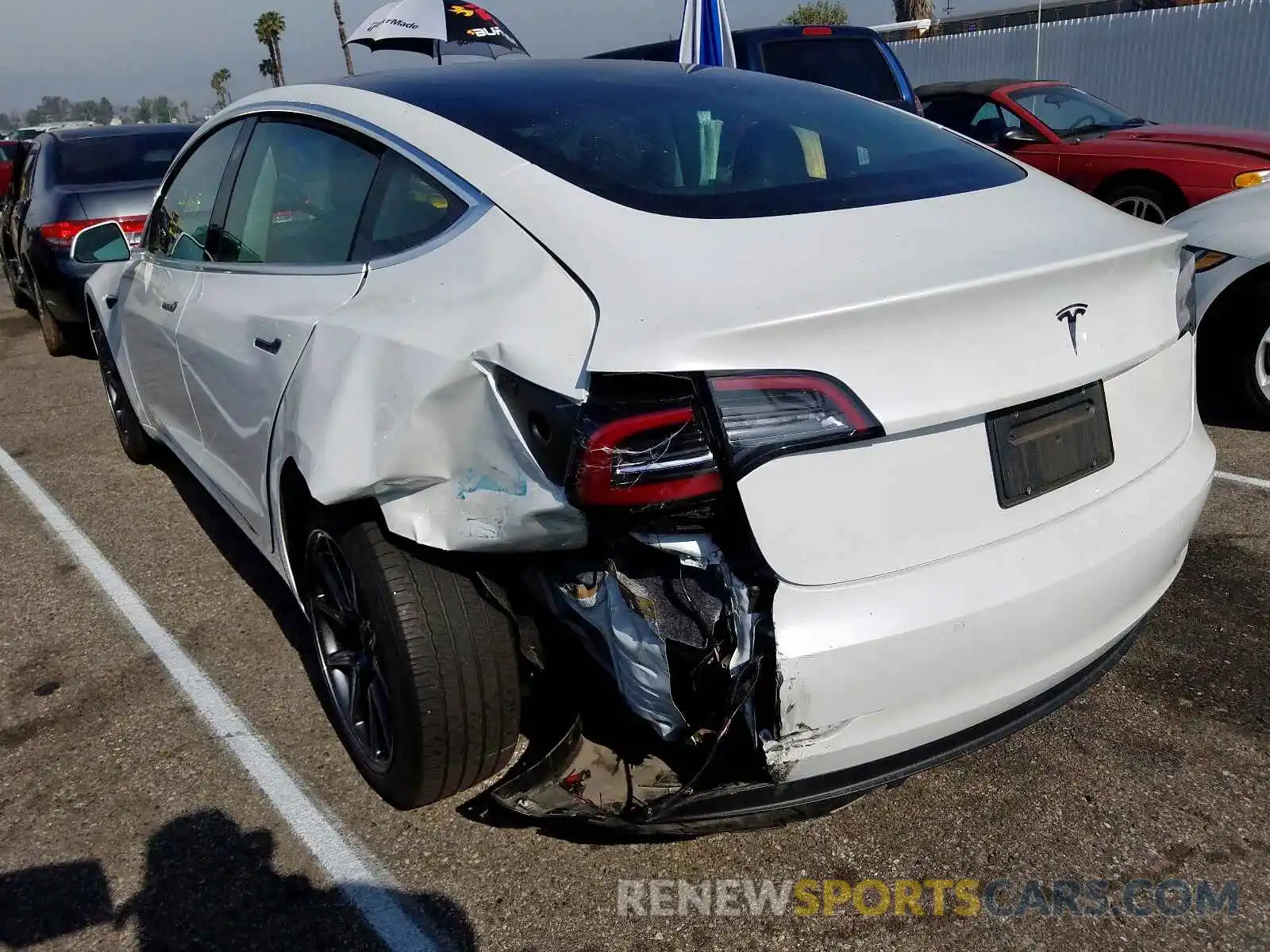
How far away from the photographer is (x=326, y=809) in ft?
8.33

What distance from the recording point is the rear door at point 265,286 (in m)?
2.56

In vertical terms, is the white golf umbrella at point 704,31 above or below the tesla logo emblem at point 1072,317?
above

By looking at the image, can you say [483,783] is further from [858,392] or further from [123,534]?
[123,534]

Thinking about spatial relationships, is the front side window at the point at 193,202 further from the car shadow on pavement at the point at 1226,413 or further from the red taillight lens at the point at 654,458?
the car shadow on pavement at the point at 1226,413

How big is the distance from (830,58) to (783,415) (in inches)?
268

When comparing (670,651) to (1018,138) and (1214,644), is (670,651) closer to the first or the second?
(1214,644)

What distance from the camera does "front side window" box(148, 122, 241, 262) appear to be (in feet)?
11.3

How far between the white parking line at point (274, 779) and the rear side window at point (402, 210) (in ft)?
4.37

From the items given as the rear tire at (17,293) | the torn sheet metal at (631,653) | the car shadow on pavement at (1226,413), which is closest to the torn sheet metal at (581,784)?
the torn sheet metal at (631,653)

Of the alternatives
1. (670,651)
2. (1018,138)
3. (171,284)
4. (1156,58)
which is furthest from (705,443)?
(1156,58)

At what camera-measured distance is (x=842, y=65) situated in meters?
7.71

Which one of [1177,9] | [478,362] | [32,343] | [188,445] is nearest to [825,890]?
[478,362]

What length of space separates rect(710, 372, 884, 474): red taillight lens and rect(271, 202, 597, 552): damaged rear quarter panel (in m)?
0.26

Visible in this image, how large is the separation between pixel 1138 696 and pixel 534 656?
1.64 metres
